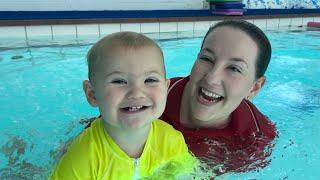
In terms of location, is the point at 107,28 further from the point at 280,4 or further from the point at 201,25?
the point at 280,4

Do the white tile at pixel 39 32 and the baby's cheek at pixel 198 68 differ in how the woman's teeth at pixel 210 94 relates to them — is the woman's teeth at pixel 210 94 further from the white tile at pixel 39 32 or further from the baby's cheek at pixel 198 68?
the white tile at pixel 39 32

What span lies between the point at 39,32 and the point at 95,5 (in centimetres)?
156

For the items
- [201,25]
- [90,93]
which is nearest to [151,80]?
[90,93]

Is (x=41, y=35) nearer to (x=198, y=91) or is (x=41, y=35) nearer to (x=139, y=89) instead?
(x=198, y=91)

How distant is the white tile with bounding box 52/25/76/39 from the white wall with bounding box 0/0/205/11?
82 centimetres

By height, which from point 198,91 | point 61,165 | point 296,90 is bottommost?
point 296,90

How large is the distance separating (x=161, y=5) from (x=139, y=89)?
272 inches

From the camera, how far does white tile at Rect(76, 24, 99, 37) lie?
6.58 metres

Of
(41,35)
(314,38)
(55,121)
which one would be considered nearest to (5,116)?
(55,121)

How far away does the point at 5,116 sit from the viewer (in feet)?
11.6

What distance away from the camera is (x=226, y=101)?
2.00 meters

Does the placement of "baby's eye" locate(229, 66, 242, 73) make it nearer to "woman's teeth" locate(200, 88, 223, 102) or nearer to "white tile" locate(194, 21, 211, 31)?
"woman's teeth" locate(200, 88, 223, 102)

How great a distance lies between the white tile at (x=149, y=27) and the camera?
7168 millimetres

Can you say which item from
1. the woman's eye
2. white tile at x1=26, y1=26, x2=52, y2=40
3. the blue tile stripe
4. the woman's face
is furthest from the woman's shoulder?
the blue tile stripe
